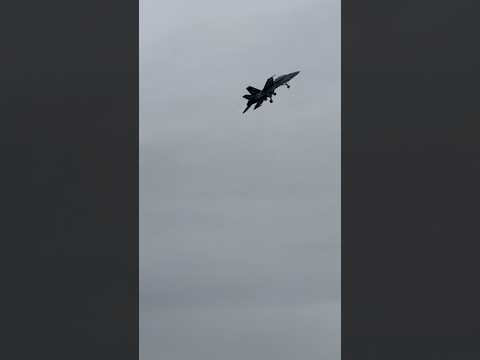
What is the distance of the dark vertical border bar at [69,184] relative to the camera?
33.6 m

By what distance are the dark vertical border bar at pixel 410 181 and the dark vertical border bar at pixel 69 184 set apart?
8013 millimetres

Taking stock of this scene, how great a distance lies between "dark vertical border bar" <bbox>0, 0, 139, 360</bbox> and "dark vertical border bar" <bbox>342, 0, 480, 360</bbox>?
8.01m

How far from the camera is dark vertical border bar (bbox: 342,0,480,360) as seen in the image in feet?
104

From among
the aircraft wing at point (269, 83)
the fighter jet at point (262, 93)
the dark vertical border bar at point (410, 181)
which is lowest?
the dark vertical border bar at point (410, 181)

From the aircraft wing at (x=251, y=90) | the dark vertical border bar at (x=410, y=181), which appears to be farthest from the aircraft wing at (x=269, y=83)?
the dark vertical border bar at (x=410, y=181)

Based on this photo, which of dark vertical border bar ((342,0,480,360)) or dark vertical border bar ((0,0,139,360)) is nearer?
dark vertical border bar ((342,0,480,360))

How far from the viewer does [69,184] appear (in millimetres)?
33750

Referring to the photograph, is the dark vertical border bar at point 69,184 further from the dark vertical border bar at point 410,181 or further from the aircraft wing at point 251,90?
the aircraft wing at point 251,90

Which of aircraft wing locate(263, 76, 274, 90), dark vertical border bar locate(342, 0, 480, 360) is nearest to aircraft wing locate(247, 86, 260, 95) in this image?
aircraft wing locate(263, 76, 274, 90)

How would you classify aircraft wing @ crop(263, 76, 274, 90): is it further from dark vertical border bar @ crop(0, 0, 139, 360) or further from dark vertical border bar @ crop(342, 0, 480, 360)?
dark vertical border bar @ crop(342, 0, 480, 360)

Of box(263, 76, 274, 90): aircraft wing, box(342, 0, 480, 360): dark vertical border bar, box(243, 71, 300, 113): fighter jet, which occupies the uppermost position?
box(263, 76, 274, 90): aircraft wing

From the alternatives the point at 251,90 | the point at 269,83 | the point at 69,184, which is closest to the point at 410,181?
the point at 69,184

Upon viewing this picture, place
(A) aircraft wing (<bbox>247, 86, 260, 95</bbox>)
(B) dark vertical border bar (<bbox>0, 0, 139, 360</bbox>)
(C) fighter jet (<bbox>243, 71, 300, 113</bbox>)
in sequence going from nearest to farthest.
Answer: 1. (B) dark vertical border bar (<bbox>0, 0, 139, 360</bbox>)
2. (C) fighter jet (<bbox>243, 71, 300, 113</bbox>)
3. (A) aircraft wing (<bbox>247, 86, 260, 95</bbox>)

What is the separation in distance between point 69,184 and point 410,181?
12.2 meters
